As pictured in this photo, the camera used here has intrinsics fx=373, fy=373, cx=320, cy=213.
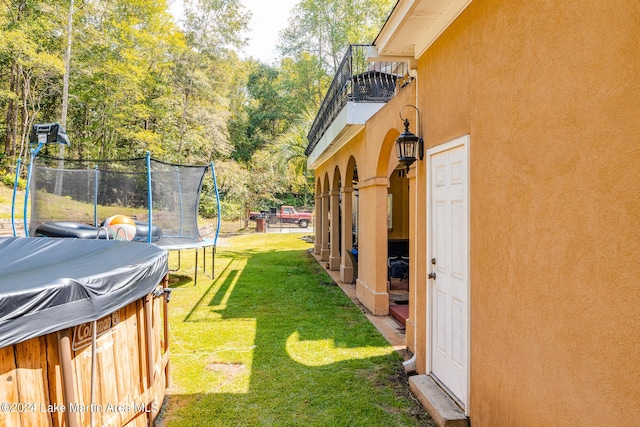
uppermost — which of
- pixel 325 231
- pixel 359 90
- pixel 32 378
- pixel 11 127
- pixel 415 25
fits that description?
pixel 11 127

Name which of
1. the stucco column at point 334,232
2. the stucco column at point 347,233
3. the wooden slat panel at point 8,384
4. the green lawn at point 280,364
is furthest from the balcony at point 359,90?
the wooden slat panel at point 8,384

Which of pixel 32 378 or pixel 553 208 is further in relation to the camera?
pixel 553 208

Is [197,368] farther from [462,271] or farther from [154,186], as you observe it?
[154,186]

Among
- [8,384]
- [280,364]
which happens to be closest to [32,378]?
[8,384]

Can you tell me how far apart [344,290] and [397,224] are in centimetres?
353

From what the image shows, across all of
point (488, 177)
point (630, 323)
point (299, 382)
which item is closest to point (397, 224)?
point (299, 382)

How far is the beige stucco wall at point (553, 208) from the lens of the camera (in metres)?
1.55

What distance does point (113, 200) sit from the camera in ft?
29.5

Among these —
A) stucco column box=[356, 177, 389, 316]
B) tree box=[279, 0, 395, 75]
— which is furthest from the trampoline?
tree box=[279, 0, 395, 75]

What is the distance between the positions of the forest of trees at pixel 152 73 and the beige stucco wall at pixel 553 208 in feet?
39.9

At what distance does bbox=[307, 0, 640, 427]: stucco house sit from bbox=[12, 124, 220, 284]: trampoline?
601 centimetres

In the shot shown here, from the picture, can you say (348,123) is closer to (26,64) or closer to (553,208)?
(553,208)

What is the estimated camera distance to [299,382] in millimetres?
3799

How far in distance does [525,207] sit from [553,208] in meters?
0.24
